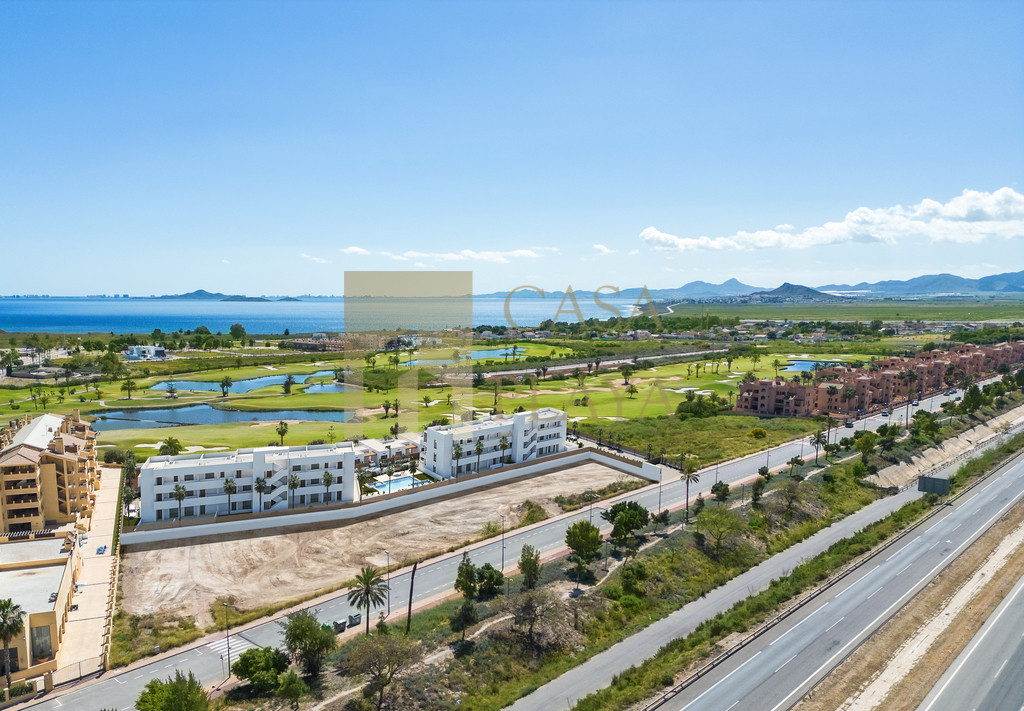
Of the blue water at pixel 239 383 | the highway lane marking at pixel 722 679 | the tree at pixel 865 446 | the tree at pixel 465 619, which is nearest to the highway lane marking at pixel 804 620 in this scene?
→ the highway lane marking at pixel 722 679

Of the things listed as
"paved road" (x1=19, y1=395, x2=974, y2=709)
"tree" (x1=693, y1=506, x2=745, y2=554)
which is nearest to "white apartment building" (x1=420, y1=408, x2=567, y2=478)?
"paved road" (x1=19, y1=395, x2=974, y2=709)

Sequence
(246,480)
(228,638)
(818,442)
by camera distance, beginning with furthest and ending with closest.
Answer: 1. (818,442)
2. (246,480)
3. (228,638)

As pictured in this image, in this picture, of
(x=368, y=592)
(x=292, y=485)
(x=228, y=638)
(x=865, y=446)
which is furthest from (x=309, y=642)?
(x=865, y=446)

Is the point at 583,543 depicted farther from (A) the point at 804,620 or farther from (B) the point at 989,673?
(B) the point at 989,673

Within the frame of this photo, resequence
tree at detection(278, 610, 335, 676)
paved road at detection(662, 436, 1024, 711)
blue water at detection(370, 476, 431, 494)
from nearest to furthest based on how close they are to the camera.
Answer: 1. paved road at detection(662, 436, 1024, 711)
2. tree at detection(278, 610, 335, 676)
3. blue water at detection(370, 476, 431, 494)

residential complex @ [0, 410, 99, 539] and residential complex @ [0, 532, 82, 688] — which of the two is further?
residential complex @ [0, 410, 99, 539]

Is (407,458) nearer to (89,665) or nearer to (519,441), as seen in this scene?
(519,441)

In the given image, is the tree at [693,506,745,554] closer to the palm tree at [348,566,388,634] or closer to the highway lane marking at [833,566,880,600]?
the highway lane marking at [833,566,880,600]

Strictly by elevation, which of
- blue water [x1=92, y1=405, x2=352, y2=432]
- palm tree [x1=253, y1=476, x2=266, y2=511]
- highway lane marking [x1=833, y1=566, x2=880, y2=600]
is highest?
palm tree [x1=253, y1=476, x2=266, y2=511]
